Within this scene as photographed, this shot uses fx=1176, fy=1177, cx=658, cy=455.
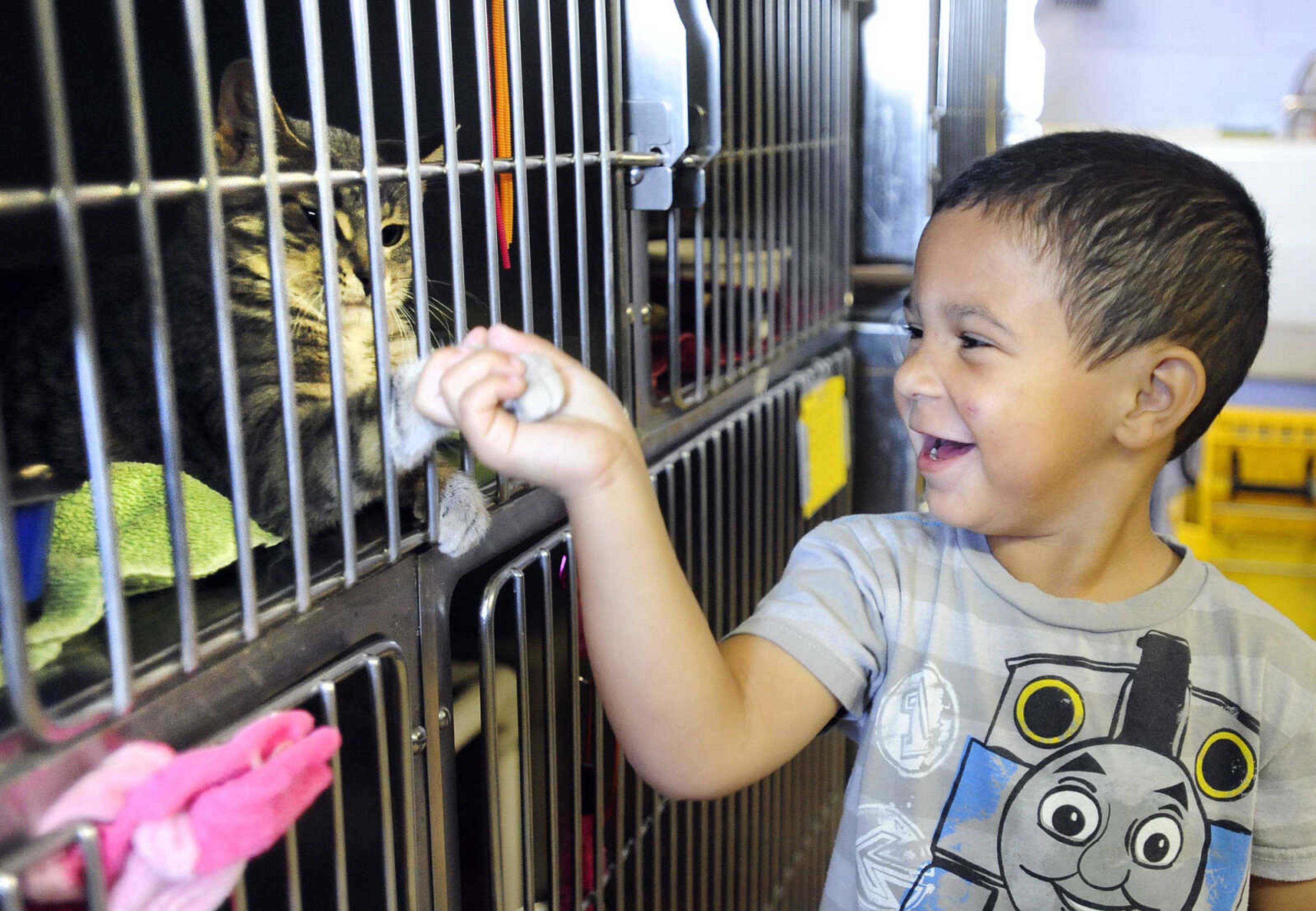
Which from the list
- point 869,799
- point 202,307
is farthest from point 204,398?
point 869,799

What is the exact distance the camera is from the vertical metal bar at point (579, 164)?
651 mm

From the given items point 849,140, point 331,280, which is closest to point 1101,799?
point 331,280

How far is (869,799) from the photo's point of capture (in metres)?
0.73

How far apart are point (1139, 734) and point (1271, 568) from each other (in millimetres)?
1435

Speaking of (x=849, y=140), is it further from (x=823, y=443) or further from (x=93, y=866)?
(x=93, y=866)

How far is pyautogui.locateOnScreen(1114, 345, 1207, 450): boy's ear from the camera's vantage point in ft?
2.26

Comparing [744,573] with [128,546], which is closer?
[128,546]

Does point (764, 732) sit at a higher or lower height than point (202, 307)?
lower

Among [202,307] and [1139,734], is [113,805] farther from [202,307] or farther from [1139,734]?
[1139,734]

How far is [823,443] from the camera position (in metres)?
1.20

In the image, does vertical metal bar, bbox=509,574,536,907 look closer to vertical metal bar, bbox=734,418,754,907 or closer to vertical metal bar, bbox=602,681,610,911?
vertical metal bar, bbox=602,681,610,911

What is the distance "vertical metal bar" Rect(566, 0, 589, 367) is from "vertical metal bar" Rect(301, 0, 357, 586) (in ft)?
0.63

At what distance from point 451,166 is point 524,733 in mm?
312

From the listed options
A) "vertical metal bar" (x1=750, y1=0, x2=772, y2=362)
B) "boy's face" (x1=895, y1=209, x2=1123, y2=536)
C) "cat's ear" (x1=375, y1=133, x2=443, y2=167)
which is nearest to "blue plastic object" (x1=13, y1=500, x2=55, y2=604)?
"cat's ear" (x1=375, y1=133, x2=443, y2=167)
